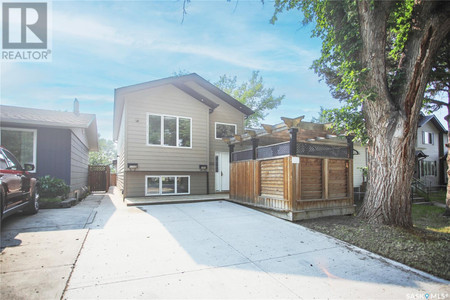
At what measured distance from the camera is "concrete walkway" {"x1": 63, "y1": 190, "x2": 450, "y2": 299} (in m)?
2.52

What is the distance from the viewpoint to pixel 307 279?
2812 millimetres

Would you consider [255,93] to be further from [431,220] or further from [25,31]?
[25,31]

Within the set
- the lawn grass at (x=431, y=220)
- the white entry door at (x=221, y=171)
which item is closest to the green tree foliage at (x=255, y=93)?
the white entry door at (x=221, y=171)

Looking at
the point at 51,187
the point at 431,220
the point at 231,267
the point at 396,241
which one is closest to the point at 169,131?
the point at 51,187

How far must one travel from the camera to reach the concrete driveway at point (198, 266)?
8.26 feet

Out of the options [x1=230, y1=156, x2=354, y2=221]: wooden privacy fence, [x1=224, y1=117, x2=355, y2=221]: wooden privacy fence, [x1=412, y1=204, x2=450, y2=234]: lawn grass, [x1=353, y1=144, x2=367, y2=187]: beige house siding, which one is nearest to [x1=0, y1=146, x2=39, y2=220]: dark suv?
[x1=224, y1=117, x2=355, y2=221]: wooden privacy fence

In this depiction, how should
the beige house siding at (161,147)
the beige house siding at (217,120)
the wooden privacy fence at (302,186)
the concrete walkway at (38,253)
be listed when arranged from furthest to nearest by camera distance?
the beige house siding at (217,120)
the beige house siding at (161,147)
the wooden privacy fence at (302,186)
the concrete walkway at (38,253)

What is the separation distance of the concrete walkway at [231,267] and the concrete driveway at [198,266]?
0.01 m

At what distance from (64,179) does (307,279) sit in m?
8.51

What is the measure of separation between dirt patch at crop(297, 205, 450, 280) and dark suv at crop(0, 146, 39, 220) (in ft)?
19.8

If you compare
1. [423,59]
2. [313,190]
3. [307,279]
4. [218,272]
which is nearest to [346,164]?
Answer: [313,190]

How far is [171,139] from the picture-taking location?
10.2 metres

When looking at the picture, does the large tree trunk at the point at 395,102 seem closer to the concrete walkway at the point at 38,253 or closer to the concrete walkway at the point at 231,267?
the concrete walkway at the point at 231,267

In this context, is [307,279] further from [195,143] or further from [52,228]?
[195,143]
